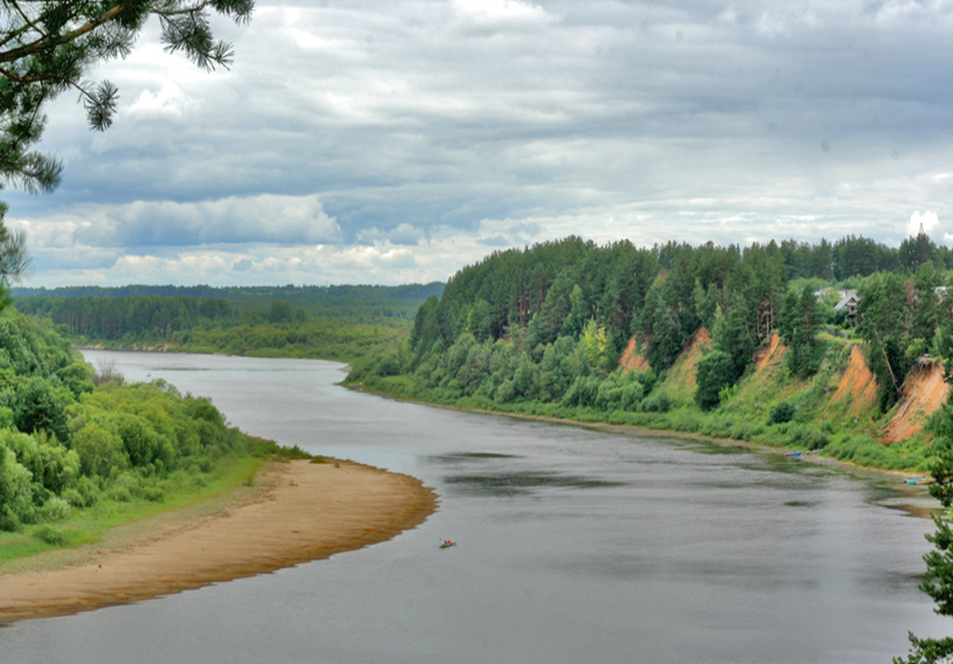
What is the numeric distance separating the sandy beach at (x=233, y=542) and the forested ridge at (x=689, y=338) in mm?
33946

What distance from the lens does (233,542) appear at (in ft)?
114

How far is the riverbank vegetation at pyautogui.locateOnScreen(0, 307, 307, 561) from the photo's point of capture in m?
32.6

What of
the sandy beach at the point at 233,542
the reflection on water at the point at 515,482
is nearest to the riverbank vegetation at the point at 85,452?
the sandy beach at the point at 233,542

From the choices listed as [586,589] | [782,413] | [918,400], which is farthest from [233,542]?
[782,413]

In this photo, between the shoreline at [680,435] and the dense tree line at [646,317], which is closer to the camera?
the shoreline at [680,435]

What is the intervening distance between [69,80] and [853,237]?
165321mm

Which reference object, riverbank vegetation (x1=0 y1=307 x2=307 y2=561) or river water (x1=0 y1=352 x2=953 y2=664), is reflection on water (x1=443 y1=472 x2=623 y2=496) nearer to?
river water (x1=0 y1=352 x2=953 y2=664)

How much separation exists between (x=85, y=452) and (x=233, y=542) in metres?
9.70

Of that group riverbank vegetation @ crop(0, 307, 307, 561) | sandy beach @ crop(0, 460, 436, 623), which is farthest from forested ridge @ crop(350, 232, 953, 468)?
riverbank vegetation @ crop(0, 307, 307, 561)

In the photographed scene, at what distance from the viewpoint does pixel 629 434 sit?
276 ft

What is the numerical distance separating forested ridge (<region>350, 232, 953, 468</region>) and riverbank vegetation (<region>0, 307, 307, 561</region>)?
1661 inches

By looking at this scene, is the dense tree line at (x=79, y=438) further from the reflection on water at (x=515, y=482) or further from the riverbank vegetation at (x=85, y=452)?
the reflection on water at (x=515, y=482)

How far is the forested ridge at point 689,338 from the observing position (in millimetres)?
68375

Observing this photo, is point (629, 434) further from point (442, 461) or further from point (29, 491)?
point (29, 491)
